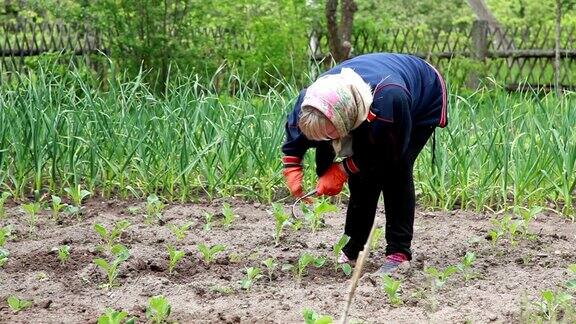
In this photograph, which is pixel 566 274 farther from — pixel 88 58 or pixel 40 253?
pixel 88 58

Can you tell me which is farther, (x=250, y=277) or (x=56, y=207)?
(x=56, y=207)

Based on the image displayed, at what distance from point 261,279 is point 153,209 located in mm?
1248

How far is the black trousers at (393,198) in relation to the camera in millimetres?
3852

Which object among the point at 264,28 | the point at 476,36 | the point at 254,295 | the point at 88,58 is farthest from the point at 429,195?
the point at 476,36

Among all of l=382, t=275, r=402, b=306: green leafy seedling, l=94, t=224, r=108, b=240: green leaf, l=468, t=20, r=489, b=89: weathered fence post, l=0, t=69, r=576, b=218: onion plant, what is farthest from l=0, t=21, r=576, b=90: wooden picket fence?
l=382, t=275, r=402, b=306: green leafy seedling

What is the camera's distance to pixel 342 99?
331cm

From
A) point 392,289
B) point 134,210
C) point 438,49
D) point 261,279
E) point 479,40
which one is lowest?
point 438,49

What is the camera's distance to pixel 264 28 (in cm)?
1005

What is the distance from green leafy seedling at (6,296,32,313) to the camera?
3246 millimetres

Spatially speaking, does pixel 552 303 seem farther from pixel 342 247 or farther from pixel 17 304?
pixel 17 304

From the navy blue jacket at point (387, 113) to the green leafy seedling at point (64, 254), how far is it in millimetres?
972

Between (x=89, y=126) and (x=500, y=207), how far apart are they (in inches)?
92.6

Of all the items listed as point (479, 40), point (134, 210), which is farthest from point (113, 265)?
point (479, 40)

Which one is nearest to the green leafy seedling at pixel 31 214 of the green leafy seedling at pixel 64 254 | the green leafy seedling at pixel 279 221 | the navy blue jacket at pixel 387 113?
the green leafy seedling at pixel 64 254
